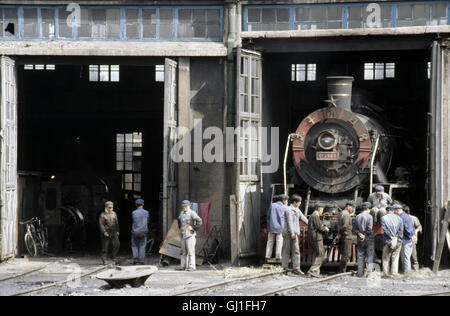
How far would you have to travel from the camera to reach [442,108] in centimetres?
2038

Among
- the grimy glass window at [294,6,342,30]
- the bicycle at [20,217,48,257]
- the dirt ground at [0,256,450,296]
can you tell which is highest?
the grimy glass window at [294,6,342,30]

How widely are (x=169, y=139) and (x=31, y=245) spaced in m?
4.97

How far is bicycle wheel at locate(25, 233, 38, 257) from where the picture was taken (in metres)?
23.4

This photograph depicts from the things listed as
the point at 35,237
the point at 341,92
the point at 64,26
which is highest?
the point at 64,26

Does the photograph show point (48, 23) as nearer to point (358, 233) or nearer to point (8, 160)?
point (8, 160)

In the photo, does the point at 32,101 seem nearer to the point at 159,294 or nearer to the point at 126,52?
the point at 126,52

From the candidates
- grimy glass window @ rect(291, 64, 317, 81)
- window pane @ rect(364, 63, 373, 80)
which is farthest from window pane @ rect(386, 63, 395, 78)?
grimy glass window @ rect(291, 64, 317, 81)

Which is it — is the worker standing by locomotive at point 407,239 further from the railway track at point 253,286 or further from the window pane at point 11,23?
the window pane at point 11,23

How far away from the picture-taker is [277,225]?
19.9 metres

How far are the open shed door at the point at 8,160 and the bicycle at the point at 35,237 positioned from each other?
2.37 ft

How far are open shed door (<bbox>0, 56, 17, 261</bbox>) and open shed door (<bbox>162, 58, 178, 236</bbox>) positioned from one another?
3964 millimetres

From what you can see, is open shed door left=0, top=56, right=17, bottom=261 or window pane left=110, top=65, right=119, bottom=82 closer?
open shed door left=0, top=56, right=17, bottom=261

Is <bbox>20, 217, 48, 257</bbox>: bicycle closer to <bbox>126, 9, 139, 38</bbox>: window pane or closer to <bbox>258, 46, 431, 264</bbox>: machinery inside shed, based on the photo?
<bbox>126, 9, 139, 38</bbox>: window pane

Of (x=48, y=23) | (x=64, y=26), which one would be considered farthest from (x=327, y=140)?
(x=48, y=23)
